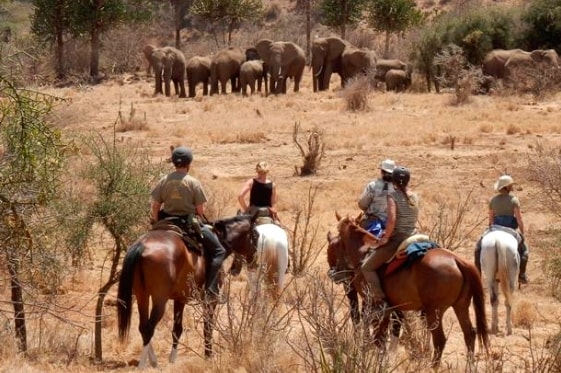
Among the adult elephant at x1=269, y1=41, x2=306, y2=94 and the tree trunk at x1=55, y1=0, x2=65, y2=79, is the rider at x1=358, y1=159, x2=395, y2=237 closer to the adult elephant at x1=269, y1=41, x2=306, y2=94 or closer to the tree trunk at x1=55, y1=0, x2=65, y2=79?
the adult elephant at x1=269, y1=41, x2=306, y2=94

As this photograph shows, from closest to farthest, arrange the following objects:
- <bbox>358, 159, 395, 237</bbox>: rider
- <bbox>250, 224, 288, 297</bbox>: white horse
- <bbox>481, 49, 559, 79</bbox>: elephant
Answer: <bbox>358, 159, 395, 237</bbox>: rider → <bbox>250, 224, 288, 297</bbox>: white horse → <bbox>481, 49, 559, 79</bbox>: elephant

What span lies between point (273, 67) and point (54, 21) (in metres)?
15.8

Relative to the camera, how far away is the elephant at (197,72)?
4197 cm

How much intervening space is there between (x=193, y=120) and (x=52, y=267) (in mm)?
21526

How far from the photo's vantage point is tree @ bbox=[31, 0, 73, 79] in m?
51.5

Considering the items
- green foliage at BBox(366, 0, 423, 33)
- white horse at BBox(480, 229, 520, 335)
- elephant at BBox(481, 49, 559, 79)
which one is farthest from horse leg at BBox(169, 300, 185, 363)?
green foliage at BBox(366, 0, 423, 33)

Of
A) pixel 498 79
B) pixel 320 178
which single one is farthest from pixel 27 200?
pixel 498 79

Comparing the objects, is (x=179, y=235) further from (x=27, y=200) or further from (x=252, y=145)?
(x=252, y=145)

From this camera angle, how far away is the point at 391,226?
30.3 feet

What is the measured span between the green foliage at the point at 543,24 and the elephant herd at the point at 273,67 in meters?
5.80

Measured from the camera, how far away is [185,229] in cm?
991

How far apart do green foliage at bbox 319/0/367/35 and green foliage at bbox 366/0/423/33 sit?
890mm

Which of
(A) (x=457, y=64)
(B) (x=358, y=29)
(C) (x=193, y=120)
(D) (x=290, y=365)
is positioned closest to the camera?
(D) (x=290, y=365)

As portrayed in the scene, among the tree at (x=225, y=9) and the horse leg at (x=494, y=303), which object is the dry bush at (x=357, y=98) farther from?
the tree at (x=225, y=9)
